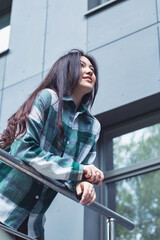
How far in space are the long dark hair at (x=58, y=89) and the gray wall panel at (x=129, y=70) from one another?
163cm

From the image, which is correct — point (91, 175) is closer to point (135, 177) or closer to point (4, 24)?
point (135, 177)

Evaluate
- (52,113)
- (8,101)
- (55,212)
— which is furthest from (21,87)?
(52,113)

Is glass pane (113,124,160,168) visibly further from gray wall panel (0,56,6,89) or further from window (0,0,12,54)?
window (0,0,12,54)

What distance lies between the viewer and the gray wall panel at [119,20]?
5016 millimetres

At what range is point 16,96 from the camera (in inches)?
225

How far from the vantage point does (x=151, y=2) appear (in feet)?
16.5

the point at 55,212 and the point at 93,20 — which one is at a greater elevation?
the point at 93,20

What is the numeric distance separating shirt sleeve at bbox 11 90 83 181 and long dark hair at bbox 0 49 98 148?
53mm

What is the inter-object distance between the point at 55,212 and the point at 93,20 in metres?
2.26

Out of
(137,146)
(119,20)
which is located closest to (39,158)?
(137,146)

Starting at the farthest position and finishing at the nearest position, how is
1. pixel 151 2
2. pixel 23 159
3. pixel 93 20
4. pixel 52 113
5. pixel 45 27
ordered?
pixel 45 27
pixel 93 20
pixel 151 2
pixel 52 113
pixel 23 159

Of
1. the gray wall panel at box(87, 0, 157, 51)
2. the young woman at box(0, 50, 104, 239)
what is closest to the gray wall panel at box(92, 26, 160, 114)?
the gray wall panel at box(87, 0, 157, 51)

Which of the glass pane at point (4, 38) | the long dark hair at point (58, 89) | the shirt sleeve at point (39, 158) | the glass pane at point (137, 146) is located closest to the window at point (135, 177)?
the glass pane at point (137, 146)

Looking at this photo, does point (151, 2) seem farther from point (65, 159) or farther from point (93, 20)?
point (65, 159)
